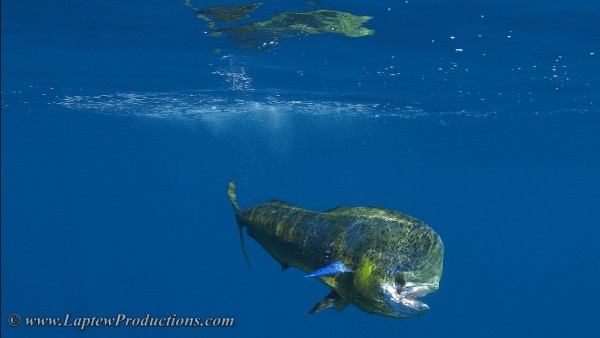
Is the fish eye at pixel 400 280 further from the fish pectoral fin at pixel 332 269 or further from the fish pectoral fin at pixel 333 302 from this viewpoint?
the fish pectoral fin at pixel 333 302

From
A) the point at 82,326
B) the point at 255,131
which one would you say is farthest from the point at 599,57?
the point at 255,131

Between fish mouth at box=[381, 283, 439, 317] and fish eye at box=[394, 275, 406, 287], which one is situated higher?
fish eye at box=[394, 275, 406, 287]

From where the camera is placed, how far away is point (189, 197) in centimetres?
13300

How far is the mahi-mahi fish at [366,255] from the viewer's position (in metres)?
3.94

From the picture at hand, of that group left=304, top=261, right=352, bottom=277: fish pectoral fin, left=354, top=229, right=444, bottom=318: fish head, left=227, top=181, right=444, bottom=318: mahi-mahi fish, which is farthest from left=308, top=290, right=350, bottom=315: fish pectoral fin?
left=304, top=261, right=352, bottom=277: fish pectoral fin

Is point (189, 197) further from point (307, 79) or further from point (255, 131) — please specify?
point (307, 79)

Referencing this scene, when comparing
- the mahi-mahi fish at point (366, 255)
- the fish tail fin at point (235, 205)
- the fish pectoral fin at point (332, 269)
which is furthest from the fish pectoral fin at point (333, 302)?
the fish tail fin at point (235, 205)

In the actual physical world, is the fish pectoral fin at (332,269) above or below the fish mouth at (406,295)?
above

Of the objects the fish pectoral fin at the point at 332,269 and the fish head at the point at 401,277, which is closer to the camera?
the fish pectoral fin at the point at 332,269

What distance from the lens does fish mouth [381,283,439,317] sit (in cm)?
389

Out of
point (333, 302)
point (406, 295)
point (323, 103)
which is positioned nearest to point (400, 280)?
point (406, 295)

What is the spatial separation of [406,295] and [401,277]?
16 cm

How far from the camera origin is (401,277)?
12.9ft

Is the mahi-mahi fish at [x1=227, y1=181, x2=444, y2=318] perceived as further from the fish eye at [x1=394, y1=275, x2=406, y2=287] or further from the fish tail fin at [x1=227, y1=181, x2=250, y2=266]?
the fish tail fin at [x1=227, y1=181, x2=250, y2=266]
